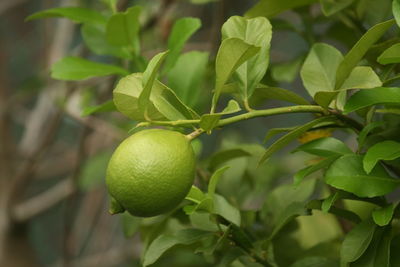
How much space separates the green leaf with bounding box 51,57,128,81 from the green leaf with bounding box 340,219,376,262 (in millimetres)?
267

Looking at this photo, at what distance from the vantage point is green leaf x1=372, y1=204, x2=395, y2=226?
1.43 ft

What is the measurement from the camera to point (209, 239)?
0.55m

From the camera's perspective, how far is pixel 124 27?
588 mm

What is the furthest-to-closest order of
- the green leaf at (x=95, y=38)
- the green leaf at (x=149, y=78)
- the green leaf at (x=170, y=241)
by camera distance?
the green leaf at (x=95, y=38) < the green leaf at (x=170, y=241) < the green leaf at (x=149, y=78)

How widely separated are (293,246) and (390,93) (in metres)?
0.31

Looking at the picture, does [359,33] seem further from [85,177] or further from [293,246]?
[85,177]

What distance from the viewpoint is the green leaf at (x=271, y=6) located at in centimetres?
55

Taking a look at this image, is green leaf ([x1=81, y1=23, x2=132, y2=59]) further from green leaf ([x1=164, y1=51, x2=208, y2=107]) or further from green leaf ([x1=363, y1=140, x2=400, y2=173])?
green leaf ([x1=363, y1=140, x2=400, y2=173])

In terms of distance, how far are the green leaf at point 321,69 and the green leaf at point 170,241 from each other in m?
0.15

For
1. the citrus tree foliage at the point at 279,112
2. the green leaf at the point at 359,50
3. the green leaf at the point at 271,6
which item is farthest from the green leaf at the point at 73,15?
the green leaf at the point at 359,50

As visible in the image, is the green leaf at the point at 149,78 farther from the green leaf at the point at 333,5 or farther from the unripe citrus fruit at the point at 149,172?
the green leaf at the point at 333,5

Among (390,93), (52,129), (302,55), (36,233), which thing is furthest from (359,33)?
(36,233)

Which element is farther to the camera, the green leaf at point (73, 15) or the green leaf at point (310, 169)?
the green leaf at point (73, 15)

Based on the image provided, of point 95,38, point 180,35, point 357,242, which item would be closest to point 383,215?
point 357,242
